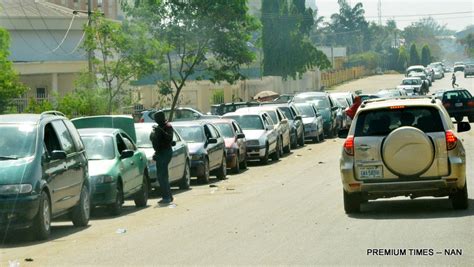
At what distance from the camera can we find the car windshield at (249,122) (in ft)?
111

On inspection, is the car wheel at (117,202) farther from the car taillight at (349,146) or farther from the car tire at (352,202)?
the car taillight at (349,146)

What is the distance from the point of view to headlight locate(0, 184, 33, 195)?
14094 mm

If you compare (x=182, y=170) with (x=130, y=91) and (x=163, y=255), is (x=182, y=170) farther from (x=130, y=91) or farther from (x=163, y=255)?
(x=130, y=91)

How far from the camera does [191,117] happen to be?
140ft

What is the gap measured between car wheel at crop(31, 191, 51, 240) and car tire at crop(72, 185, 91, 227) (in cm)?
154

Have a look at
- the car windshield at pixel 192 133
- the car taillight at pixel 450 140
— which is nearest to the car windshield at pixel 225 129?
the car windshield at pixel 192 133

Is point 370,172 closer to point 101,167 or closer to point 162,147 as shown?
point 101,167

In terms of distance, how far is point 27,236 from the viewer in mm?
15211

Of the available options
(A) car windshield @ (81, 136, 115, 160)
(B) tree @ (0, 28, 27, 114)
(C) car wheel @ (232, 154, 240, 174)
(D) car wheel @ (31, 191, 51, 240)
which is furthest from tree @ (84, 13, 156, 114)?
(D) car wheel @ (31, 191, 51, 240)

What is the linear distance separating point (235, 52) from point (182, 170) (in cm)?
2236

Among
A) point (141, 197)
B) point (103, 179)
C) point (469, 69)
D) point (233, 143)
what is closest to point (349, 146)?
point (103, 179)

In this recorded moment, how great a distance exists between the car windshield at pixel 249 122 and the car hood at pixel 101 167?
14.9 meters

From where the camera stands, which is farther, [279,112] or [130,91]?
[130,91]

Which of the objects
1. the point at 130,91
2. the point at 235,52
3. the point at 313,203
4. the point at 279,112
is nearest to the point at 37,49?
the point at 130,91
